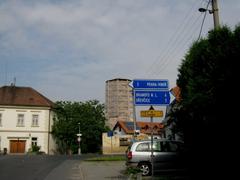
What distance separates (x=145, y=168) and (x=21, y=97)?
2341 inches

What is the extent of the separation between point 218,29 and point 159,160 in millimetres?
6632

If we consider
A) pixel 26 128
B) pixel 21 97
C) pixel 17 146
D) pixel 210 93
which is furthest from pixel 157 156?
pixel 21 97

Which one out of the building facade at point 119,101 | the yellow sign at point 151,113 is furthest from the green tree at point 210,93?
the building facade at point 119,101

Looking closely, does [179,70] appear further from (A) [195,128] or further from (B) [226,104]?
(B) [226,104]

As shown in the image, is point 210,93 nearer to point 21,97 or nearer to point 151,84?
point 151,84

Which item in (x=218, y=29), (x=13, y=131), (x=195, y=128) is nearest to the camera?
(x=195, y=128)

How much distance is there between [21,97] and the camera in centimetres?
7719

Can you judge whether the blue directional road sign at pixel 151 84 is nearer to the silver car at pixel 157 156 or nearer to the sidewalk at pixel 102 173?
the silver car at pixel 157 156

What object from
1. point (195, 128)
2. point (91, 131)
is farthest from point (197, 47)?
point (91, 131)

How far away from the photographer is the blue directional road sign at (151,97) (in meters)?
15.7

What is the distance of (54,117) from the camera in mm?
79125

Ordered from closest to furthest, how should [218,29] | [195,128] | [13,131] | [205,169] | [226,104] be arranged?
[226,104] < [205,169] < [195,128] < [218,29] < [13,131]

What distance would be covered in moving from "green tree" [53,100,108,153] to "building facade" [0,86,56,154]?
→ 6.23 feet

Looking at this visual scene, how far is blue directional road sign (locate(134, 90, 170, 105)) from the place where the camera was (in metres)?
15.7
